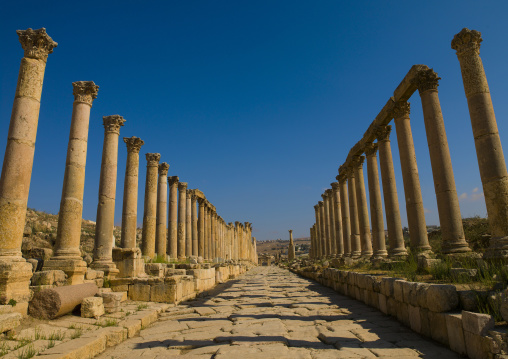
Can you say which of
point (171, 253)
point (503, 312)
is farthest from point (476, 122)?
point (171, 253)

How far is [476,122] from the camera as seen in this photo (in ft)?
33.9

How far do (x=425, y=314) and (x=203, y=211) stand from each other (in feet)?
89.5

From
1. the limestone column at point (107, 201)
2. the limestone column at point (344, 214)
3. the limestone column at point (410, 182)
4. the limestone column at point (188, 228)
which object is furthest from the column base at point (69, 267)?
the limestone column at point (344, 214)

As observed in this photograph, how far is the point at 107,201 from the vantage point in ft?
42.6

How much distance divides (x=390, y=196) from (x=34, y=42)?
46.8 ft

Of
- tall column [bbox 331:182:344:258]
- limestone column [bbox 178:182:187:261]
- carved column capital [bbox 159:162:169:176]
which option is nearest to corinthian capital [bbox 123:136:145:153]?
carved column capital [bbox 159:162:169:176]

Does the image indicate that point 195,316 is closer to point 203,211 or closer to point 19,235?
point 19,235

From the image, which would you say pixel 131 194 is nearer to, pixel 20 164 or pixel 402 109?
pixel 20 164

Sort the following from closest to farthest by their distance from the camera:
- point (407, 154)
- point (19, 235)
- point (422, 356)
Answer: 1. point (422, 356)
2. point (19, 235)
3. point (407, 154)

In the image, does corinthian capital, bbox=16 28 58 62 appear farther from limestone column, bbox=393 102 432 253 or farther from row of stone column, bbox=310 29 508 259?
limestone column, bbox=393 102 432 253

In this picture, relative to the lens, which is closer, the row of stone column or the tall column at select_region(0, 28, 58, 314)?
the tall column at select_region(0, 28, 58, 314)

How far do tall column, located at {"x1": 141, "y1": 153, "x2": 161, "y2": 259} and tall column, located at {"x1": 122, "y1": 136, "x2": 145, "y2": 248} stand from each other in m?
2.08

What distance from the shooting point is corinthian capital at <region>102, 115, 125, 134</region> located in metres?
13.7

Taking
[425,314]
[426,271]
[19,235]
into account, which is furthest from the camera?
[426,271]
